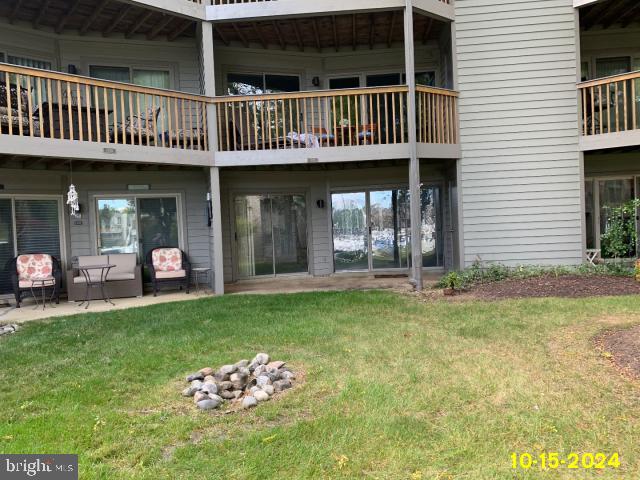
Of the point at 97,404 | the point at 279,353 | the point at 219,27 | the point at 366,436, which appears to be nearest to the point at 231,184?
the point at 219,27

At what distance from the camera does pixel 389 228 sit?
1126 centimetres

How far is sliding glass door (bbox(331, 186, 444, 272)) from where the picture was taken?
36.8 ft

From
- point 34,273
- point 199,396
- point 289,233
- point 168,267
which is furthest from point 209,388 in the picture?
point 289,233

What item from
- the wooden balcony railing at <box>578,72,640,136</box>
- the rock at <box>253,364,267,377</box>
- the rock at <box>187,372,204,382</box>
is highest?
the wooden balcony railing at <box>578,72,640,136</box>

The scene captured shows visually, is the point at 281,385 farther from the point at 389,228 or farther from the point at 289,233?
the point at 389,228

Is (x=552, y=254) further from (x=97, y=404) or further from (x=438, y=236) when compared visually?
(x=97, y=404)

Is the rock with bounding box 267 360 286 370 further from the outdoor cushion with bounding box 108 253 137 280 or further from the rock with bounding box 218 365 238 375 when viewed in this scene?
the outdoor cushion with bounding box 108 253 137 280

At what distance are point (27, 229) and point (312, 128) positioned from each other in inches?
238

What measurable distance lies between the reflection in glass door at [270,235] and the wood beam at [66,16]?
482 cm

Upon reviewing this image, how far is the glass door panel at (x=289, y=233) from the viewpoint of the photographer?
439 inches

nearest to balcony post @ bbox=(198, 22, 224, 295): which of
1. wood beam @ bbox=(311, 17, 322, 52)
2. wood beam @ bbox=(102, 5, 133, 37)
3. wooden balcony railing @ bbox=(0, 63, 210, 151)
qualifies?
wooden balcony railing @ bbox=(0, 63, 210, 151)

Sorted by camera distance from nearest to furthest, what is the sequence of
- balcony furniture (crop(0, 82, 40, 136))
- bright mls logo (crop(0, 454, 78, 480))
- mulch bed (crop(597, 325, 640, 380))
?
1. bright mls logo (crop(0, 454, 78, 480))
2. mulch bed (crop(597, 325, 640, 380))
3. balcony furniture (crop(0, 82, 40, 136))

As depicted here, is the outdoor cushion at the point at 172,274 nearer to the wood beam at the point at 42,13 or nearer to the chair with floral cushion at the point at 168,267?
the chair with floral cushion at the point at 168,267

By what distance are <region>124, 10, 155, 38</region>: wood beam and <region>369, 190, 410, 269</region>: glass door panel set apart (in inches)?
240
